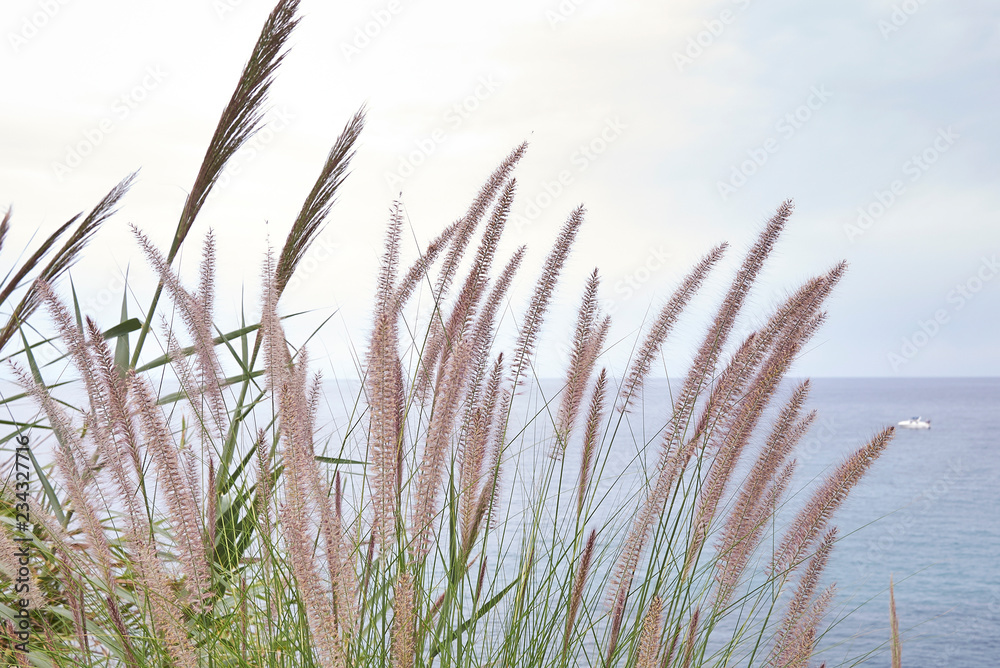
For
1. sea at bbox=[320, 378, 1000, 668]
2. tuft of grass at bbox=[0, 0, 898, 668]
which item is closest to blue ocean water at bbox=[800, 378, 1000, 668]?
sea at bbox=[320, 378, 1000, 668]

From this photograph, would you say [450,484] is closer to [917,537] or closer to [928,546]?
[928,546]

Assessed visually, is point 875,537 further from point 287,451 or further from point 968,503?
point 287,451

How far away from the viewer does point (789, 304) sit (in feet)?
4.45

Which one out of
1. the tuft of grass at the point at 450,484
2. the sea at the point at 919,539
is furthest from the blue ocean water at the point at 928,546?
the tuft of grass at the point at 450,484

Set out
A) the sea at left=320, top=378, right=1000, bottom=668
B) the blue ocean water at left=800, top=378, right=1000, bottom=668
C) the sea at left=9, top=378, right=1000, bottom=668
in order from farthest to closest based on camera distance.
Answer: the blue ocean water at left=800, top=378, right=1000, bottom=668 < the sea at left=320, top=378, right=1000, bottom=668 < the sea at left=9, top=378, right=1000, bottom=668

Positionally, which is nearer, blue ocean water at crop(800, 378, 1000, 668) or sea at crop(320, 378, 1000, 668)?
sea at crop(320, 378, 1000, 668)

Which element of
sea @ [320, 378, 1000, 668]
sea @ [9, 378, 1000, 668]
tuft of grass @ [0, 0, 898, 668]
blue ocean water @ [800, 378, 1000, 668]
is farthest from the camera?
blue ocean water @ [800, 378, 1000, 668]

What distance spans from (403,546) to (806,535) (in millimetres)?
731

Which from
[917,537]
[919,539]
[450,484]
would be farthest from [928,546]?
[450,484]

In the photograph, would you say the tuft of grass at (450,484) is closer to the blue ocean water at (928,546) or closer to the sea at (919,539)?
the sea at (919,539)

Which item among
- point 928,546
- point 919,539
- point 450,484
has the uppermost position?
point 919,539

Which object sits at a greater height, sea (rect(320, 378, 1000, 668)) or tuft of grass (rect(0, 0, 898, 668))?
sea (rect(320, 378, 1000, 668))

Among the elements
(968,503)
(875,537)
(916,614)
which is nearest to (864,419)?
(968,503)

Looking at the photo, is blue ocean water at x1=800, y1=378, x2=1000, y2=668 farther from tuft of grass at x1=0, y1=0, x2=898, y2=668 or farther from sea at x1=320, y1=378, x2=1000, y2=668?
tuft of grass at x1=0, y1=0, x2=898, y2=668
